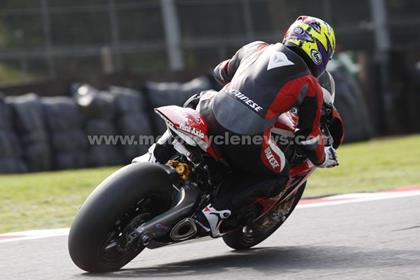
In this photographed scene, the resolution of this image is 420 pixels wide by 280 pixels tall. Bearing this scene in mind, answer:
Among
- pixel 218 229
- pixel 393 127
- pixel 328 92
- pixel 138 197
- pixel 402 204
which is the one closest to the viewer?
pixel 138 197

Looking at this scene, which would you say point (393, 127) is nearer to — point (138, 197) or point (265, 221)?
point (265, 221)

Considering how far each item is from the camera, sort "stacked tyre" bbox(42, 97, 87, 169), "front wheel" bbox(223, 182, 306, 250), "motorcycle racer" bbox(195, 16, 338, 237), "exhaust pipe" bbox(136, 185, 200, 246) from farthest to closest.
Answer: "stacked tyre" bbox(42, 97, 87, 169) < "front wheel" bbox(223, 182, 306, 250) < "motorcycle racer" bbox(195, 16, 338, 237) < "exhaust pipe" bbox(136, 185, 200, 246)

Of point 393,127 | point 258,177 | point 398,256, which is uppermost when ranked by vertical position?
point 258,177

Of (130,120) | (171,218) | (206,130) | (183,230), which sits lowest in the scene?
(130,120)

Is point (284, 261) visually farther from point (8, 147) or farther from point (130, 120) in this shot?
point (130, 120)

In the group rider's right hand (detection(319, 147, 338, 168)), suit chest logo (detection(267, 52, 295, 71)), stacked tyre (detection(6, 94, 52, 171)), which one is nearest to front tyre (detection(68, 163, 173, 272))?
suit chest logo (detection(267, 52, 295, 71))

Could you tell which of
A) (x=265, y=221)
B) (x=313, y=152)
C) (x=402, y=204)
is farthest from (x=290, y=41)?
(x=402, y=204)

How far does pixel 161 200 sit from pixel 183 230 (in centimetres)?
23

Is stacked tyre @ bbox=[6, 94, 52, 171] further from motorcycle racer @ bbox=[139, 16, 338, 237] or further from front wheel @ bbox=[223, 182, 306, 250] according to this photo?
motorcycle racer @ bbox=[139, 16, 338, 237]

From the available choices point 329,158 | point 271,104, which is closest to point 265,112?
point 271,104

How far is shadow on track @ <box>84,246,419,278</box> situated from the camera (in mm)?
5418

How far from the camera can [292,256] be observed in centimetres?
593

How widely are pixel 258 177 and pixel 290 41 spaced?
0.86 m

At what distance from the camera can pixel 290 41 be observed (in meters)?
5.81
